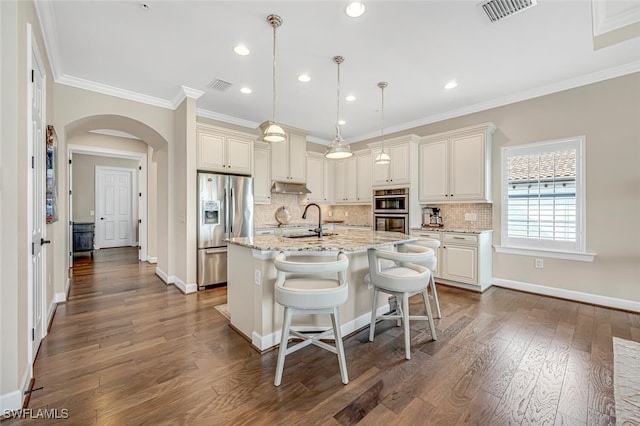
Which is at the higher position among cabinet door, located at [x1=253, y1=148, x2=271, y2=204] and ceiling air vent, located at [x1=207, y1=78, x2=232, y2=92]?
ceiling air vent, located at [x1=207, y1=78, x2=232, y2=92]

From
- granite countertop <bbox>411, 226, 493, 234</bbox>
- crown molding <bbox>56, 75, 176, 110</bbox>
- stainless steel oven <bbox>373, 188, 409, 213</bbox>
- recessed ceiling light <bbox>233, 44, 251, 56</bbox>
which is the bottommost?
granite countertop <bbox>411, 226, 493, 234</bbox>

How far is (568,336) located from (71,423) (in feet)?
12.9

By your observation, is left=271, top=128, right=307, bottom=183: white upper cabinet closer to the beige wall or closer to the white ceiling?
the white ceiling

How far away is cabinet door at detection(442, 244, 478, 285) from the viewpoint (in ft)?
13.3

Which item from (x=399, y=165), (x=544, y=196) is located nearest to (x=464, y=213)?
(x=544, y=196)

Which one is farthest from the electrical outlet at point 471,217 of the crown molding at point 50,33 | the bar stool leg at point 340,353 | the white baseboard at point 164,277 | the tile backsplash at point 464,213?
the crown molding at point 50,33

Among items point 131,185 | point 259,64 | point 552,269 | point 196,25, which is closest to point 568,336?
point 552,269

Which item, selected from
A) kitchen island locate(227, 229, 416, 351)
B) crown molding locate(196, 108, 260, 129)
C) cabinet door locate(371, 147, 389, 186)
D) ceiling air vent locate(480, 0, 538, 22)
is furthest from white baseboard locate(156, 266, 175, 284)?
→ ceiling air vent locate(480, 0, 538, 22)

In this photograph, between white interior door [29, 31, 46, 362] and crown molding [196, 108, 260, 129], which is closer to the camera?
white interior door [29, 31, 46, 362]

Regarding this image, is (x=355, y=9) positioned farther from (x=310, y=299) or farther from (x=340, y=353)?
(x=340, y=353)

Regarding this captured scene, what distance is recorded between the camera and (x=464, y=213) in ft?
15.3

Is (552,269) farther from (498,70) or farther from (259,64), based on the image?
(259,64)

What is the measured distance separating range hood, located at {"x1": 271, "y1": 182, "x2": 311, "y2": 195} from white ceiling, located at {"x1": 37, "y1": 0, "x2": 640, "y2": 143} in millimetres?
1568

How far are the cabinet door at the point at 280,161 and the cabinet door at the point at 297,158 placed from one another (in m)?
0.10
